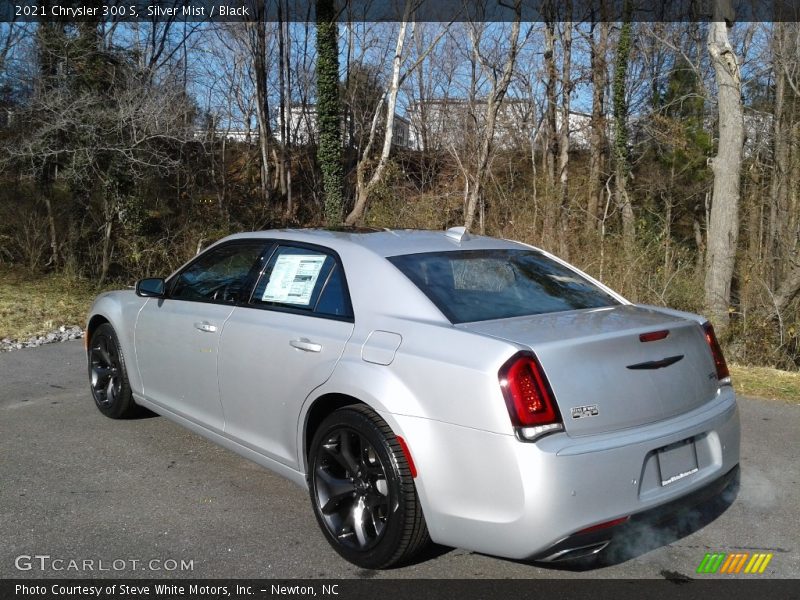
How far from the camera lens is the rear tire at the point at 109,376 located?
5.57 m

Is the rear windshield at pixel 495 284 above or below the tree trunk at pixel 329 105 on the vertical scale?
below

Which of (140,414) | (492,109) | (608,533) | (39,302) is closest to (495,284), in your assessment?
(608,533)

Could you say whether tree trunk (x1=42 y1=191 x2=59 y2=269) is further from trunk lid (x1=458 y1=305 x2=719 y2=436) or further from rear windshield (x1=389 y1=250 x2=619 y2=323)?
trunk lid (x1=458 y1=305 x2=719 y2=436)

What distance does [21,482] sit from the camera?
14.8 ft

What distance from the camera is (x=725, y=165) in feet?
41.0

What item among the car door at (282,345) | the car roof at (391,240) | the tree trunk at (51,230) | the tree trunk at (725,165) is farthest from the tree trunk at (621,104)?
the car door at (282,345)

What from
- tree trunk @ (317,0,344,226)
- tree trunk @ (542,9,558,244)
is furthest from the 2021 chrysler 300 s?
tree trunk @ (542,9,558,244)

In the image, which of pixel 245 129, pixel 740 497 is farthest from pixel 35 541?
pixel 245 129

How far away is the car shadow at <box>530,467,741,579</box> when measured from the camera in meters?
3.11

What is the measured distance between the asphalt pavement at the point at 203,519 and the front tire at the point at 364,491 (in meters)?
0.13

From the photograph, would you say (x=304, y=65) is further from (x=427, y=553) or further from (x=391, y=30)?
(x=427, y=553)

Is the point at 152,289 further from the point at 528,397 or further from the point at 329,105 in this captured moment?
the point at 329,105
